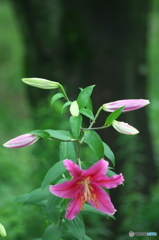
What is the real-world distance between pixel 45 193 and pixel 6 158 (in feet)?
5.11

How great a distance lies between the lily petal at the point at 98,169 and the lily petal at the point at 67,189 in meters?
0.03

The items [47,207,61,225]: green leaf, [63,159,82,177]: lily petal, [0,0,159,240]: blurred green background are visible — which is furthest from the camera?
[0,0,159,240]: blurred green background

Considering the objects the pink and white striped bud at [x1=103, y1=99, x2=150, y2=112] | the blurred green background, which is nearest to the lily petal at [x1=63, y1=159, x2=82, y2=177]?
the pink and white striped bud at [x1=103, y1=99, x2=150, y2=112]

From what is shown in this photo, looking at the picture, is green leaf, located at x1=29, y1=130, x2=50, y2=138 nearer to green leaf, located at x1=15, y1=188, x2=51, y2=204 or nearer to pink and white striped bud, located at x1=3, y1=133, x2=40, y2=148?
pink and white striped bud, located at x1=3, y1=133, x2=40, y2=148

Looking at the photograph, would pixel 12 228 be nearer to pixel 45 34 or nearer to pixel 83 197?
pixel 83 197

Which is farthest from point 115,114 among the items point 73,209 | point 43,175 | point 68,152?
point 43,175

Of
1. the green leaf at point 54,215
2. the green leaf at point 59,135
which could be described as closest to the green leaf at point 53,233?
the green leaf at point 54,215

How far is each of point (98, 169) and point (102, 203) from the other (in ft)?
0.34

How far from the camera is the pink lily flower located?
110 cm

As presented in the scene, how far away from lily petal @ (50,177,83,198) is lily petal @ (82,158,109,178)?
0.03 m

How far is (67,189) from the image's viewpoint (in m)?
1.13

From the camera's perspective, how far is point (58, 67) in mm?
2943

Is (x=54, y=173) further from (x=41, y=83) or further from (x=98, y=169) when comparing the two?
(x=41, y=83)

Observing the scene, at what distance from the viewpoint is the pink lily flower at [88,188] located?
1104 millimetres
